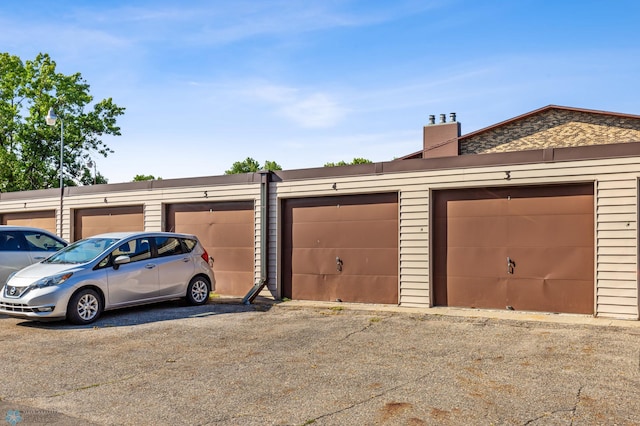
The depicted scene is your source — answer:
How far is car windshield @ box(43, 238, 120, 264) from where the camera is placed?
1039cm

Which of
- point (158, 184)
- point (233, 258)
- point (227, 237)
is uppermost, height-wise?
point (158, 184)

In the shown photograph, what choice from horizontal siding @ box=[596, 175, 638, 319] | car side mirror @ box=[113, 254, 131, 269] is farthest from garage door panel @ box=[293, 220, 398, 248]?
car side mirror @ box=[113, 254, 131, 269]

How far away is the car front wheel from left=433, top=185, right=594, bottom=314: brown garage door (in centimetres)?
455

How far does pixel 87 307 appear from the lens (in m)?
9.87

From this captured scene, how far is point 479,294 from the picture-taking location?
36.5 ft

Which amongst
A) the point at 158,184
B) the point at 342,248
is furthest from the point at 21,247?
the point at 342,248

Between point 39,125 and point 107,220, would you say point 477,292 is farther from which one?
point 39,125

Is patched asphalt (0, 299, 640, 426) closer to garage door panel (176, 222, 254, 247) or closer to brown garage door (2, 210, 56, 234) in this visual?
garage door panel (176, 222, 254, 247)

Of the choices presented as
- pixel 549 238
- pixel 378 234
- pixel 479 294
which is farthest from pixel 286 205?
pixel 549 238

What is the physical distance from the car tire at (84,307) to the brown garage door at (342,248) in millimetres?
4459

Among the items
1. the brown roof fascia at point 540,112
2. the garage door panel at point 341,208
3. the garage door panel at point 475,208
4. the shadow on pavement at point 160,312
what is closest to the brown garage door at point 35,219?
the shadow on pavement at point 160,312

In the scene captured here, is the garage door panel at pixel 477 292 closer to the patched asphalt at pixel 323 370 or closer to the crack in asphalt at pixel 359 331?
the patched asphalt at pixel 323 370

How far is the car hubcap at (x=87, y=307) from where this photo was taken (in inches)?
384

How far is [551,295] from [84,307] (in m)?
7.93
